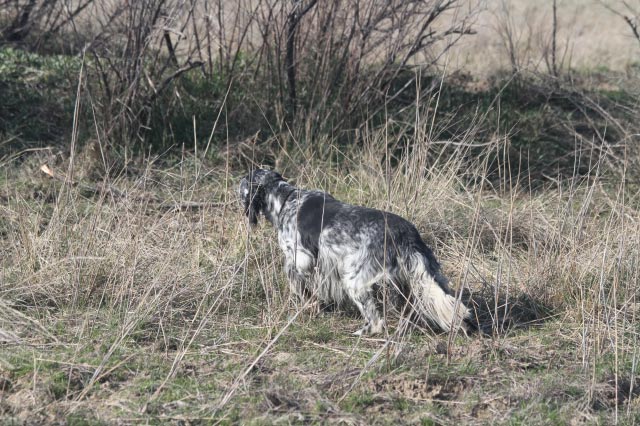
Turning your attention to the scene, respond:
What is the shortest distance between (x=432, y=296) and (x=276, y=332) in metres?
0.94

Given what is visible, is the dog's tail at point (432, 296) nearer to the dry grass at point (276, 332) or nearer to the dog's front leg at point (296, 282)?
the dry grass at point (276, 332)

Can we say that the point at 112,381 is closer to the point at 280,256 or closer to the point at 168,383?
the point at 168,383

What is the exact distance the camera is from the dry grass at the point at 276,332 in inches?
174

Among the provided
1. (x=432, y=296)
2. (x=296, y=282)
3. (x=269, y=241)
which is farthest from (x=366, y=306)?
(x=269, y=241)

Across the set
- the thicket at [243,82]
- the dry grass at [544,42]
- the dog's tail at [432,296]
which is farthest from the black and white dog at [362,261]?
the dry grass at [544,42]

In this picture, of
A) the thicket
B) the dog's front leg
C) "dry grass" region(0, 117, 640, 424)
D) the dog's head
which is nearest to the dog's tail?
"dry grass" region(0, 117, 640, 424)

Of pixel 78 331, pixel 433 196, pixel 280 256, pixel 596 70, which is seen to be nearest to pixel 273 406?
pixel 78 331

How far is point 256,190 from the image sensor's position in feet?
19.9

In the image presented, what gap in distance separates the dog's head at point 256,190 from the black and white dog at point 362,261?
0.90 ft

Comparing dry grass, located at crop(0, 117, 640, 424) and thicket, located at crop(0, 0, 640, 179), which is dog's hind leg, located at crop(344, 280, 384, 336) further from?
thicket, located at crop(0, 0, 640, 179)

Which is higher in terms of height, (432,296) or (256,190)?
(256,190)

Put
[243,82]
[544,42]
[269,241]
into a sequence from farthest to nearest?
[544,42], [243,82], [269,241]

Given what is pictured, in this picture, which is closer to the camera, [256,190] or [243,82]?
[256,190]

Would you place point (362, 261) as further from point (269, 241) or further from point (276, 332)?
point (269, 241)
